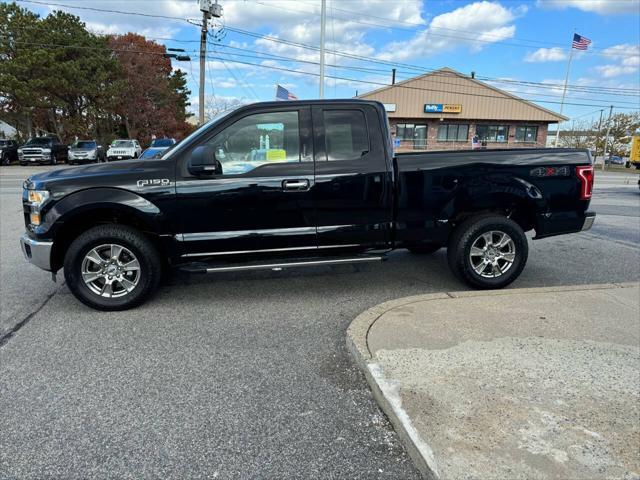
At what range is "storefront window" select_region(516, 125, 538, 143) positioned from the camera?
4983cm

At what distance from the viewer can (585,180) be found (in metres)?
5.05

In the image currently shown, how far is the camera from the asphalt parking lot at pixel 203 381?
2418 mm

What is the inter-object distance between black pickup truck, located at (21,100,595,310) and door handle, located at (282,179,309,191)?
0.01 metres

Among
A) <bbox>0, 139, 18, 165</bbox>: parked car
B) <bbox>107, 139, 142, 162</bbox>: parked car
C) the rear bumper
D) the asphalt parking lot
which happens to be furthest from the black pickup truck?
<bbox>0, 139, 18, 165</bbox>: parked car

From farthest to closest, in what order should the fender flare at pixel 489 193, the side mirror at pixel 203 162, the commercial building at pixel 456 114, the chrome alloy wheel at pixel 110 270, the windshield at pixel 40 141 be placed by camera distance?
the commercial building at pixel 456 114 < the windshield at pixel 40 141 < the fender flare at pixel 489 193 < the chrome alloy wheel at pixel 110 270 < the side mirror at pixel 203 162

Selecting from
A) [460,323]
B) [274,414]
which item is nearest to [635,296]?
[460,323]

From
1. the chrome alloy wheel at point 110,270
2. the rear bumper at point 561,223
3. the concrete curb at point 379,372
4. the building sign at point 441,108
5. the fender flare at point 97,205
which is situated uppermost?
the building sign at point 441,108

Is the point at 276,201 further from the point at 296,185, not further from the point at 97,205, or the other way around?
the point at 97,205

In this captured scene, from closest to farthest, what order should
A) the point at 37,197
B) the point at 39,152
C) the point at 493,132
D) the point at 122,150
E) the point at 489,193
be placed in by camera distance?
the point at 37,197
the point at 489,193
the point at 39,152
the point at 122,150
the point at 493,132

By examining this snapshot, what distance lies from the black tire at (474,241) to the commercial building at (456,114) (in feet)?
140

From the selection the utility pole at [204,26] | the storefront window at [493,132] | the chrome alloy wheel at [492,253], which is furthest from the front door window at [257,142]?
the storefront window at [493,132]

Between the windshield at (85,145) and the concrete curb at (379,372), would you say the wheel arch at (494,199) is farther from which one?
the windshield at (85,145)

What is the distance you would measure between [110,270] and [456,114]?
48.6 metres

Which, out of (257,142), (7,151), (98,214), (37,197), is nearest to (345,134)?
(257,142)
